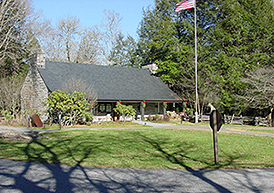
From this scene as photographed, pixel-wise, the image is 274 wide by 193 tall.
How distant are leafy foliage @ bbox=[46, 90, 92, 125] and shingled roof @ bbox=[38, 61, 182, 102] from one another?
2.72 meters

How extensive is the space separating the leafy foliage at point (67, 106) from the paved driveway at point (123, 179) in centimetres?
1170

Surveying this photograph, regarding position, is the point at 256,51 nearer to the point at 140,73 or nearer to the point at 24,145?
the point at 140,73

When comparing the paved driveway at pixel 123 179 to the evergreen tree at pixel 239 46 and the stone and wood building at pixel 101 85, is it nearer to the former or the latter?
the stone and wood building at pixel 101 85

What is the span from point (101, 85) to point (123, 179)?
764 inches

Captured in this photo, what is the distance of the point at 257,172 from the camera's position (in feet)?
23.0

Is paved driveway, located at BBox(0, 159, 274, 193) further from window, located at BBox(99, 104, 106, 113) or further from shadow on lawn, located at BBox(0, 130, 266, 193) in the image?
window, located at BBox(99, 104, 106, 113)

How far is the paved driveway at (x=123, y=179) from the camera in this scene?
5.37 metres

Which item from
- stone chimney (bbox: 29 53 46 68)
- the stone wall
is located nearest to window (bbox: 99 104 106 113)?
the stone wall

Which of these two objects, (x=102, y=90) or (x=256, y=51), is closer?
(x=102, y=90)

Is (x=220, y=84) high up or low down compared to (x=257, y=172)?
up

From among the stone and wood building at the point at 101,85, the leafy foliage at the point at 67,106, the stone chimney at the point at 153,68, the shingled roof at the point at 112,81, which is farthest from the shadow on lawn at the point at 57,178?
the stone chimney at the point at 153,68

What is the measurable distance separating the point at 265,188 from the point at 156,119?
18.9 metres

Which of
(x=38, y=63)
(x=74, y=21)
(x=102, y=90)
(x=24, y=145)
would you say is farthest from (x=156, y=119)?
(x=74, y=21)

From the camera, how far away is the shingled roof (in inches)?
922
